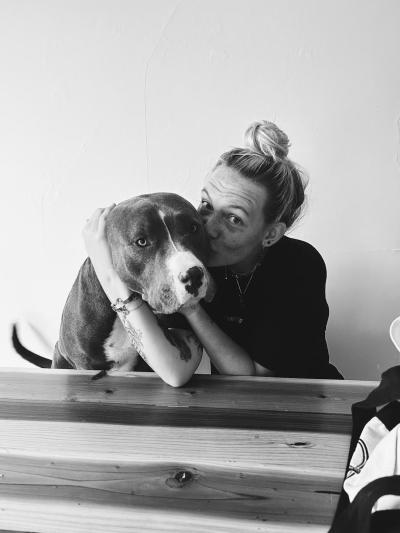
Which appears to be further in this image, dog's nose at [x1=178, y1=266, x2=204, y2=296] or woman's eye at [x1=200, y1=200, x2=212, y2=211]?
Answer: woman's eye at [x1=200, y1=200, x2=212, y2=211]

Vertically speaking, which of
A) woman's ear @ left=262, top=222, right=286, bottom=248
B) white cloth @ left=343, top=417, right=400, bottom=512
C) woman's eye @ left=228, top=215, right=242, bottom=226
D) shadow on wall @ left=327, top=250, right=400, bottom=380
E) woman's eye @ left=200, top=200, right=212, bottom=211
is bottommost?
shadow on wall @ left=327, top=250, right=400, bottom=380

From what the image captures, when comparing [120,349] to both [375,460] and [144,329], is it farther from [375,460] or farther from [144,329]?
[375,460]

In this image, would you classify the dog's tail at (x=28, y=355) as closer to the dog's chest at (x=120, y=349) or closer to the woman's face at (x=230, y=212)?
the dog's chest at (x=120, y=349)

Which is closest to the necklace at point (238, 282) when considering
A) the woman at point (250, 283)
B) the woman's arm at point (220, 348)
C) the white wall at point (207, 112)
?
the woman at point (250, 283)

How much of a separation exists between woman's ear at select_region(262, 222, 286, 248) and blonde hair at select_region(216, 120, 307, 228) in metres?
0.02

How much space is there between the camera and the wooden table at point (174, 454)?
0.79 metres

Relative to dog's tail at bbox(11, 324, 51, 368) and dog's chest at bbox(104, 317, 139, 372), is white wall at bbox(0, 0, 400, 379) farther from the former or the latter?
dog's chest at bbox(104, 317, 139, 372)

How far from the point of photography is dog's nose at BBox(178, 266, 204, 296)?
1106mm

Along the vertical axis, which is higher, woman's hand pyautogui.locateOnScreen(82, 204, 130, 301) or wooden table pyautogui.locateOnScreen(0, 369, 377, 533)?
woman's hand pyautogui.locateOnScreen(82, 204, 130, 301)

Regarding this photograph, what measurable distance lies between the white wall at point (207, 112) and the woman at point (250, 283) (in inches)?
20.5

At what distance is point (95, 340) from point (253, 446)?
1.94 ft

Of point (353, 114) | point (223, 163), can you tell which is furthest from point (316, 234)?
point (223, 163)

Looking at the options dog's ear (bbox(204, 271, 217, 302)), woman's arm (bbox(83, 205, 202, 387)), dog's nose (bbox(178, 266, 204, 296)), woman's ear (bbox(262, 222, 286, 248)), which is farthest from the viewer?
woman's ear (bbox(262, 222, 286, 248))

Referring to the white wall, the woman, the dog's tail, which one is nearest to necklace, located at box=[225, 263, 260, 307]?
the woman
